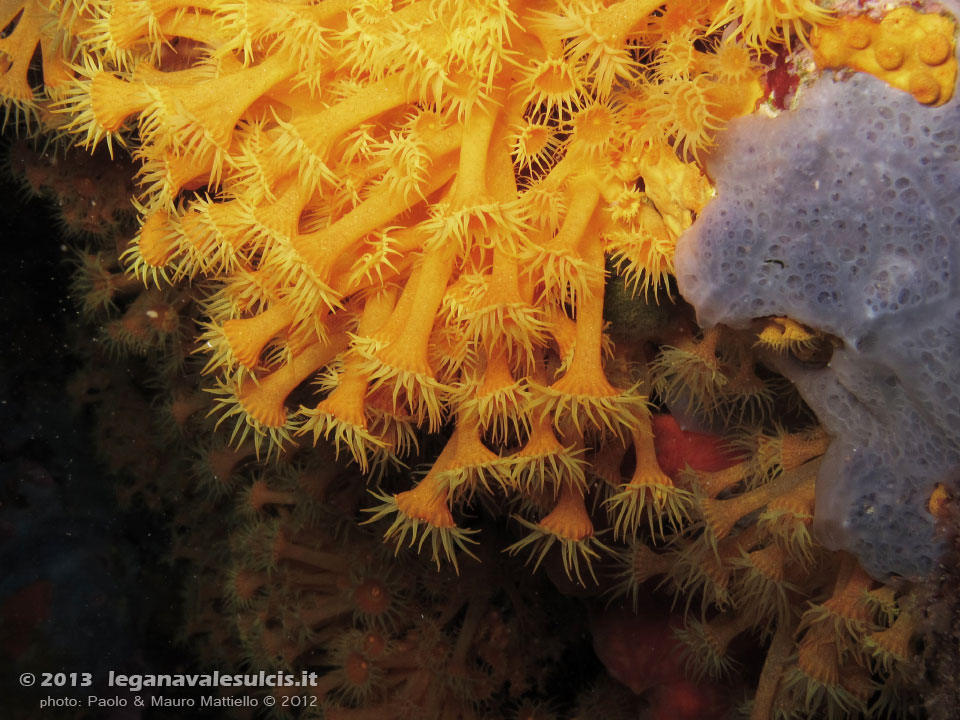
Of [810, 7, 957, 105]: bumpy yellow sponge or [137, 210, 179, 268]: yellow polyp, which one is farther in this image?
[137, 210, 179, 268]: yellow polyp

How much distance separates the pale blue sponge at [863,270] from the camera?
5.26 ft

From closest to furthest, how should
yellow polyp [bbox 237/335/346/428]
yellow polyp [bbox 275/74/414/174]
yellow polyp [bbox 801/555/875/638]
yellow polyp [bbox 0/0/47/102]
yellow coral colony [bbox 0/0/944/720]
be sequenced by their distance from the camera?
yellow coral colony [bbox 0/0/944/720] → yellow polyp [bbox 275/74/414/174] → yellow polyp [bbox 801/555/875/638] → yellow polyp [bbox 237/335/346/428] → yellow polyp [bbox 0/0/47/102]

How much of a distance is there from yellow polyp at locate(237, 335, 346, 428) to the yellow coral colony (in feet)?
0.03

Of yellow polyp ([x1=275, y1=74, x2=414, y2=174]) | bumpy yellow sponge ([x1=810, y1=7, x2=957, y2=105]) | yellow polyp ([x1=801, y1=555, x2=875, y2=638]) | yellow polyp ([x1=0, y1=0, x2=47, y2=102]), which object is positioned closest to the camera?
bumpy yellow sponge ([x1=810, y1=7, x2=957, y2=105])

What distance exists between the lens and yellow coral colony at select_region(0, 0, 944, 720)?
72.6 inches

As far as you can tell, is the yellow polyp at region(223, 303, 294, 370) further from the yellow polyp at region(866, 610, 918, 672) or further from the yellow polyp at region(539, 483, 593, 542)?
the yellow polyp at region(866, 610, 918, 672)

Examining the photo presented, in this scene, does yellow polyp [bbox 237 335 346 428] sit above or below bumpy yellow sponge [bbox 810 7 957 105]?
below

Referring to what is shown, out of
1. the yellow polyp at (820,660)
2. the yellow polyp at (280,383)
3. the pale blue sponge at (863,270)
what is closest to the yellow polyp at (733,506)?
the pale blue sponge at (863,270)

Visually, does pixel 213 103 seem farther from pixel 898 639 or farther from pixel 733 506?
pixel 898 639

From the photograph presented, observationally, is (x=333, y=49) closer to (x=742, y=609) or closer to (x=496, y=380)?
(x=496, y=380)

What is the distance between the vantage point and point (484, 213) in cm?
192

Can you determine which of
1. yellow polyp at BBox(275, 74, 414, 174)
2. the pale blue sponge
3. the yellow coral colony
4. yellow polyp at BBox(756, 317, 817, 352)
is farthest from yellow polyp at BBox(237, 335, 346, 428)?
yellow polyp at BBox(756, 317, 817, 352)

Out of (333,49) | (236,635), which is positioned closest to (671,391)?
(333,49)

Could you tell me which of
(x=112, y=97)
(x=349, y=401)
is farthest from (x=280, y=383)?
(x=112, y=97)
